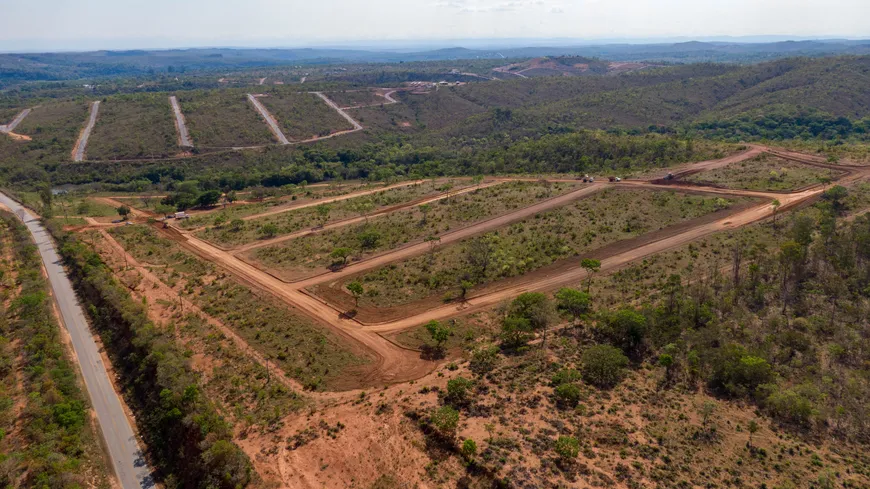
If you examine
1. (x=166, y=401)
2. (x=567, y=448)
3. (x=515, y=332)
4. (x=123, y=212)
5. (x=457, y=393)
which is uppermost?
(x=123, y=212)

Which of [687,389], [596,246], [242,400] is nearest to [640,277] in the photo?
[596,246]

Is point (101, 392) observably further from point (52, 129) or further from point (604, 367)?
point (52, 129)

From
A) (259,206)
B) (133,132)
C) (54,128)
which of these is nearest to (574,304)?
(259,206)

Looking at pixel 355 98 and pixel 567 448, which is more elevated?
pixel 355 98

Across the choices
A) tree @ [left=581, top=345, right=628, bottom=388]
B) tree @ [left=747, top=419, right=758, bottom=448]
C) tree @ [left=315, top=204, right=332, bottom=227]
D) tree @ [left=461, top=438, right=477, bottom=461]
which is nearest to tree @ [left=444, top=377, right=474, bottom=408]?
tree @ [left=461, top=438, right=477, bottom=461]

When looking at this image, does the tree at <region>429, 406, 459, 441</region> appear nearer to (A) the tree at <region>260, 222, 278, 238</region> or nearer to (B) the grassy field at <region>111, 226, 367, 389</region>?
(B) the grassy field at <region>111, 226, 367, 389</region>

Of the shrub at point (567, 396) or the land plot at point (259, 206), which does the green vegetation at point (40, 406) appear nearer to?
the land plot at point (259, 206)

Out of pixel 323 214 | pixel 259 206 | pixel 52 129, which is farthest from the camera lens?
pixel 52 129
